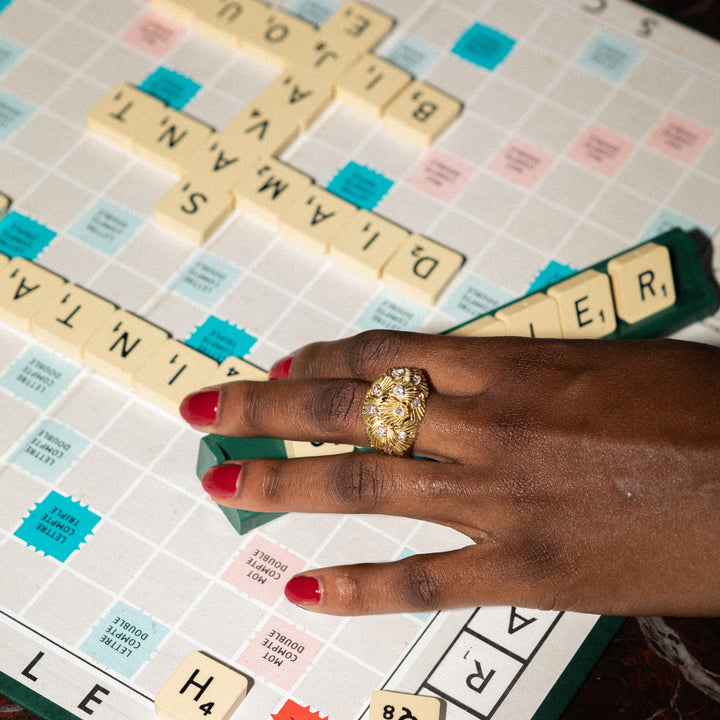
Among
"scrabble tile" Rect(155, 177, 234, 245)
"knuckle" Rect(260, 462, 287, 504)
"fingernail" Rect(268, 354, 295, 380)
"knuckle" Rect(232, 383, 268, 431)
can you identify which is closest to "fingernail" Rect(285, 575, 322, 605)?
"knuckle" Rect(260, 462, 287, 504)

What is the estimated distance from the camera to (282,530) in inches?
55.1

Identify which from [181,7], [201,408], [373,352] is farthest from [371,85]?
[201,408]

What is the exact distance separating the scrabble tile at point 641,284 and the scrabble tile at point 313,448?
0.56 meters

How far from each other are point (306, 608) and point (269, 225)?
762 mm

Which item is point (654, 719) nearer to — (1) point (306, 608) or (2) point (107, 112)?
(1) point (306, 608)

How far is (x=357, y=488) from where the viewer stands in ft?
4.12

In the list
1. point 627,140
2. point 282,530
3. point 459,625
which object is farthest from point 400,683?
point 627,140

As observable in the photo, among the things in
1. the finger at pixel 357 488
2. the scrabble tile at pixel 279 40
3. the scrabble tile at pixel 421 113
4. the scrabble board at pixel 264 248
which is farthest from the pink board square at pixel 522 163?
the finger at pixel 357 488

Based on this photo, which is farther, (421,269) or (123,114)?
(123,114)

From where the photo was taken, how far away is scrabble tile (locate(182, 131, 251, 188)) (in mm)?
1742

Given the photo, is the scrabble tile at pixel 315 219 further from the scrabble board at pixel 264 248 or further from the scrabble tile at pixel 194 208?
the scrabble tile at pixel 194 208

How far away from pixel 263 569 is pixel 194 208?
700 millimetres

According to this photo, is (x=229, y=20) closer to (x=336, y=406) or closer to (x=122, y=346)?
(x=122, y=346)

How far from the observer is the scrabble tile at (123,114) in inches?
70.2
